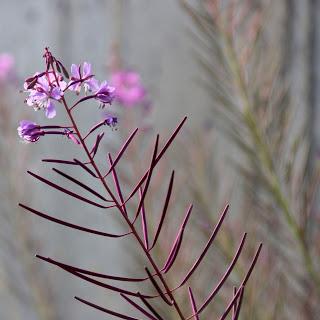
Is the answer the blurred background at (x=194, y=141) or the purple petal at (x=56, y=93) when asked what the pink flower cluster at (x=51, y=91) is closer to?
the purple petal at (x=56, y=93)

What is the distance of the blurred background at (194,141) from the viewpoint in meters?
0.81

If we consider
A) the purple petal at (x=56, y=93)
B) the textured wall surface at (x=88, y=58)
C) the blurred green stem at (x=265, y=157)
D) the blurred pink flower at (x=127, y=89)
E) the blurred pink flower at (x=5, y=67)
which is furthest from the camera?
the textured wall surface at (x=88, y=58)

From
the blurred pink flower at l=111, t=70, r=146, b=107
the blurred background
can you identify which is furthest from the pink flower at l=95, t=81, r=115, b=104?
the blurred pink flower at l=111, t=70, r=146, b=107

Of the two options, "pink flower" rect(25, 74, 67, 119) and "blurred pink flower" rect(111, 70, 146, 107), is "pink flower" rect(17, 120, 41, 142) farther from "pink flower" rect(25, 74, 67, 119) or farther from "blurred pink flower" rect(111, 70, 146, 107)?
"blurred pink flower" rect(111, 70, 146, 107)

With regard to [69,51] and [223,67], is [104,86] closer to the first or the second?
[223,67]

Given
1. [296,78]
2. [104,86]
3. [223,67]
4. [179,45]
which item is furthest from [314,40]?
[104,86]

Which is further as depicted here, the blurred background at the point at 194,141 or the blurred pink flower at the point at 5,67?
the blurred pink flower at the point at 5,67

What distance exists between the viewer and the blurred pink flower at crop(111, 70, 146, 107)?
1109 millimetres

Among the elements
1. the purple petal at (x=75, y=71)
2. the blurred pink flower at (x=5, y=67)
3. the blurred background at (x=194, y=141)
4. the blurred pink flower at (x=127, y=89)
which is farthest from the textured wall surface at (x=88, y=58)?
the purple petal at (x=75, y=71)

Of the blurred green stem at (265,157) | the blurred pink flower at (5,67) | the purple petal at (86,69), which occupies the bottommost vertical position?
the purple petal at (86,69)

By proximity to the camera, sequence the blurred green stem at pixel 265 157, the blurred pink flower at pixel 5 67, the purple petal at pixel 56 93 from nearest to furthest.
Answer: the purple petal at pixel 56 93 → the blurred green stem at pixel 265 157 → the blurred pink flower at pixel 5 67

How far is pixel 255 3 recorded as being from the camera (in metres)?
1.08

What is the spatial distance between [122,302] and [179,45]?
2.03 feet

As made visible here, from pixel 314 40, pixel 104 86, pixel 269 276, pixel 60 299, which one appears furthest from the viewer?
pixel 60 299
